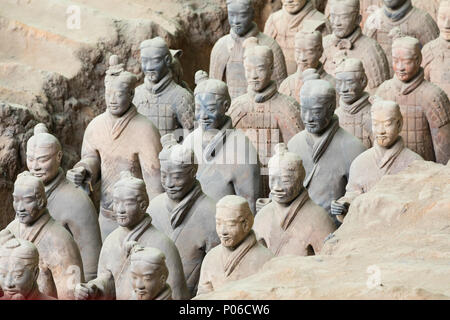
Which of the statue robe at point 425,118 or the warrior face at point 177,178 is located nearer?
the warrior face at point 177,178

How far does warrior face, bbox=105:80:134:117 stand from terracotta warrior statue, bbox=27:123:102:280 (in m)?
0.90

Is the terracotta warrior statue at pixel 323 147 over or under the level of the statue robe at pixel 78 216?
over

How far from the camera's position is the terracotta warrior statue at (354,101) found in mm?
12047

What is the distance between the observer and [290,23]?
14414 millimetres

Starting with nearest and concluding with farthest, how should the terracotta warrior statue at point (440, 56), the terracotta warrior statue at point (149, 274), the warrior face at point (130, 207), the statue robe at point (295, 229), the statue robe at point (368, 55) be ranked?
the terracotta warrior statue at point (149, 274)
the warrior face at point (130, 207)
the statue robe at point (295, 229)
the terracotta warrior statue at point (440, 56)
the statue robe at point (368, 55)

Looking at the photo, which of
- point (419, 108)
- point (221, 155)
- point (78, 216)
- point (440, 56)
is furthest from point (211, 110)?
point (440, 56)

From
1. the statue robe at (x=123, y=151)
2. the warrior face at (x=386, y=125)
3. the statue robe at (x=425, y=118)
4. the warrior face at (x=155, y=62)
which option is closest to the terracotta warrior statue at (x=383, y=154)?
the warrior face at (x=386, y=125)

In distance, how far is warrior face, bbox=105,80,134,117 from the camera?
11.7 metres

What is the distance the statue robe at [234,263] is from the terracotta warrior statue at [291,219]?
0.63m

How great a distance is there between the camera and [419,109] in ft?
39.7

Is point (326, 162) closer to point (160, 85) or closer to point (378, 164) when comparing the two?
point (378, 164)

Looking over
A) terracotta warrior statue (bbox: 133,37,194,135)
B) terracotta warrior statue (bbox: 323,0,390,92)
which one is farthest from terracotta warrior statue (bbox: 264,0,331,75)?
terracotta warrior statue (bbox: 133,37,194,135)

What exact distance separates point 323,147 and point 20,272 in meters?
2.96

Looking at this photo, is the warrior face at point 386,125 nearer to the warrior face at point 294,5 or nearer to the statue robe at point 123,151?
the statue robe at point 123,151
